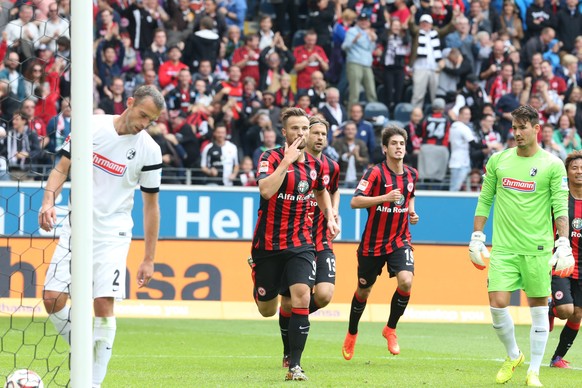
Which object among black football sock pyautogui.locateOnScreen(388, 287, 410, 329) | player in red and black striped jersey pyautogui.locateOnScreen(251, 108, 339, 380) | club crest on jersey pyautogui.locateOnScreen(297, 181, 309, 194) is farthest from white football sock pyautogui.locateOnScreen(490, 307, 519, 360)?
black football sock pyautogui.locateOnScreen(388, 287, 410, 329)

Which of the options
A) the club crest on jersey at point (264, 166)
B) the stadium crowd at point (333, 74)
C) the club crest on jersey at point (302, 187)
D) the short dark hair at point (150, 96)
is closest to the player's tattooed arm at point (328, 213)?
the club crest on jersey at point (302, 187)

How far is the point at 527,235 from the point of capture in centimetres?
989

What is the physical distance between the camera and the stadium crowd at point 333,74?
68.5 ft

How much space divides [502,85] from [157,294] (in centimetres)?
953

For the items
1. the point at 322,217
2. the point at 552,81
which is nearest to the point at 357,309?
the point at 322,217

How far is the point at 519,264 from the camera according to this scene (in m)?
9.91

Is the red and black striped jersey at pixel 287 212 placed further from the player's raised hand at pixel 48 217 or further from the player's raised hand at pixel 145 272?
the player's raised hand at pixel 48 217

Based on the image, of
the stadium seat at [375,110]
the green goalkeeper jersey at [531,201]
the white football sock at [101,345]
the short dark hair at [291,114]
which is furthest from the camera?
the stadium seat at [375,110]

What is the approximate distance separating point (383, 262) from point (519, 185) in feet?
9.79

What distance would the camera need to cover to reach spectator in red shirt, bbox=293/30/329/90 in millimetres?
23109

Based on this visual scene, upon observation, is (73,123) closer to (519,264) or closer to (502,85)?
(519,264)

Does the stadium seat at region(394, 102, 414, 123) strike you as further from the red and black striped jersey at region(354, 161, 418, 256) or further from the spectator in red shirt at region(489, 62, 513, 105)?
the red and black striped jersey at region(354, 161, 418, 256)

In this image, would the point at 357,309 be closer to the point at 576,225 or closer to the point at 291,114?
the point at 576,225

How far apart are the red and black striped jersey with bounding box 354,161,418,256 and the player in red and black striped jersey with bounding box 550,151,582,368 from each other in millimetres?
1860
